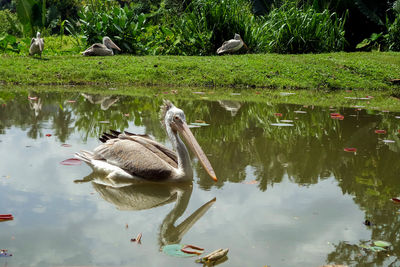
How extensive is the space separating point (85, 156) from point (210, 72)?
296 inches

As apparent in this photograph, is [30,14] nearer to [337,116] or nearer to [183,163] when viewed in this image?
[337,116]

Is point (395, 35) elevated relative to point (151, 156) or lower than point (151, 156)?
elevated

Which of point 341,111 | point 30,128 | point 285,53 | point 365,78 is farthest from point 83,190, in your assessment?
point 285,53

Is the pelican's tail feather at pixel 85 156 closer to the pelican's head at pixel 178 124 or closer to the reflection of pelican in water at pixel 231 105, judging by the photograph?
the pelican's head at pixel 178 124

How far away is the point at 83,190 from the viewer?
4055 millimetres

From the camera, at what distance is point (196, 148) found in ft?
13.5

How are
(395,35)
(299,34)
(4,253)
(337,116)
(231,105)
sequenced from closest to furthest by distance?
(4,253) < (337,116) < (231,105) < (299,34) < (395,35)

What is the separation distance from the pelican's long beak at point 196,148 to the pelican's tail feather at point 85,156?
1011mm

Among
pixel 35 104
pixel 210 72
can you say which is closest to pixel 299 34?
pixel 210 72

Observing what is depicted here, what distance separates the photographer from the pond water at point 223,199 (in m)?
2.95

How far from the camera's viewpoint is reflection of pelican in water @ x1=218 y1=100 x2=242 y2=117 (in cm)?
812

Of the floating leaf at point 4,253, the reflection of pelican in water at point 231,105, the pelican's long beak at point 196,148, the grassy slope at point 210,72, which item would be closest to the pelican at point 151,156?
the pelican's long beak at point 196,148

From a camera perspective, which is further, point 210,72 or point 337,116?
point 210,72

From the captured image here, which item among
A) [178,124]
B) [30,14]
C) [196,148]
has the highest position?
[30,14]
